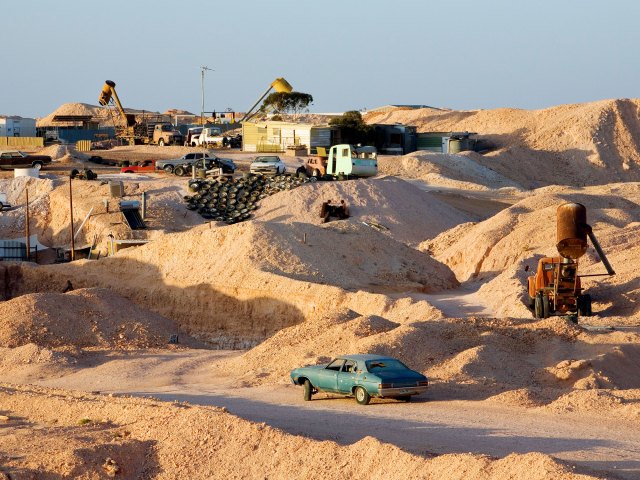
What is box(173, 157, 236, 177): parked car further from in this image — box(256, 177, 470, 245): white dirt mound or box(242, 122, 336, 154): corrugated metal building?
box(242, 122, 336, 154): corrugated metal building

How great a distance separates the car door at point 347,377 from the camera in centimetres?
2247

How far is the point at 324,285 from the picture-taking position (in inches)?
1463

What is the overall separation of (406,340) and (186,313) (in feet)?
47.5

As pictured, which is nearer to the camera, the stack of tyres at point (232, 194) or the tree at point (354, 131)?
the stack of tyres at point (232, 194)

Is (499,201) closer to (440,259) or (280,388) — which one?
(440,259)

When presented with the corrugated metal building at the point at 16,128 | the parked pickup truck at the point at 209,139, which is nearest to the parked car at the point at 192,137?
the parked pickup truck at the point at 209,139

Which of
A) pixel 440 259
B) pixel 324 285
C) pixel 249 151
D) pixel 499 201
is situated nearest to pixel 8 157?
pixel 249 151

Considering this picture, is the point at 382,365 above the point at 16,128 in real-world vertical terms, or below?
below

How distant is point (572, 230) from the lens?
31.2m

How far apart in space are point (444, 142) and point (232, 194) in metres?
36.9

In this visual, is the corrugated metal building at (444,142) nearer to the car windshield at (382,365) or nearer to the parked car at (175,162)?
the parked car at (175,162)

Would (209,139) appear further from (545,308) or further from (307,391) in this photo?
(307,391)

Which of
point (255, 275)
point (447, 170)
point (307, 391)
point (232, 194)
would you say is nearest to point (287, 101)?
point (447, 170)

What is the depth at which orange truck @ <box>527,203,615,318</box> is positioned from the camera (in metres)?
31.2
